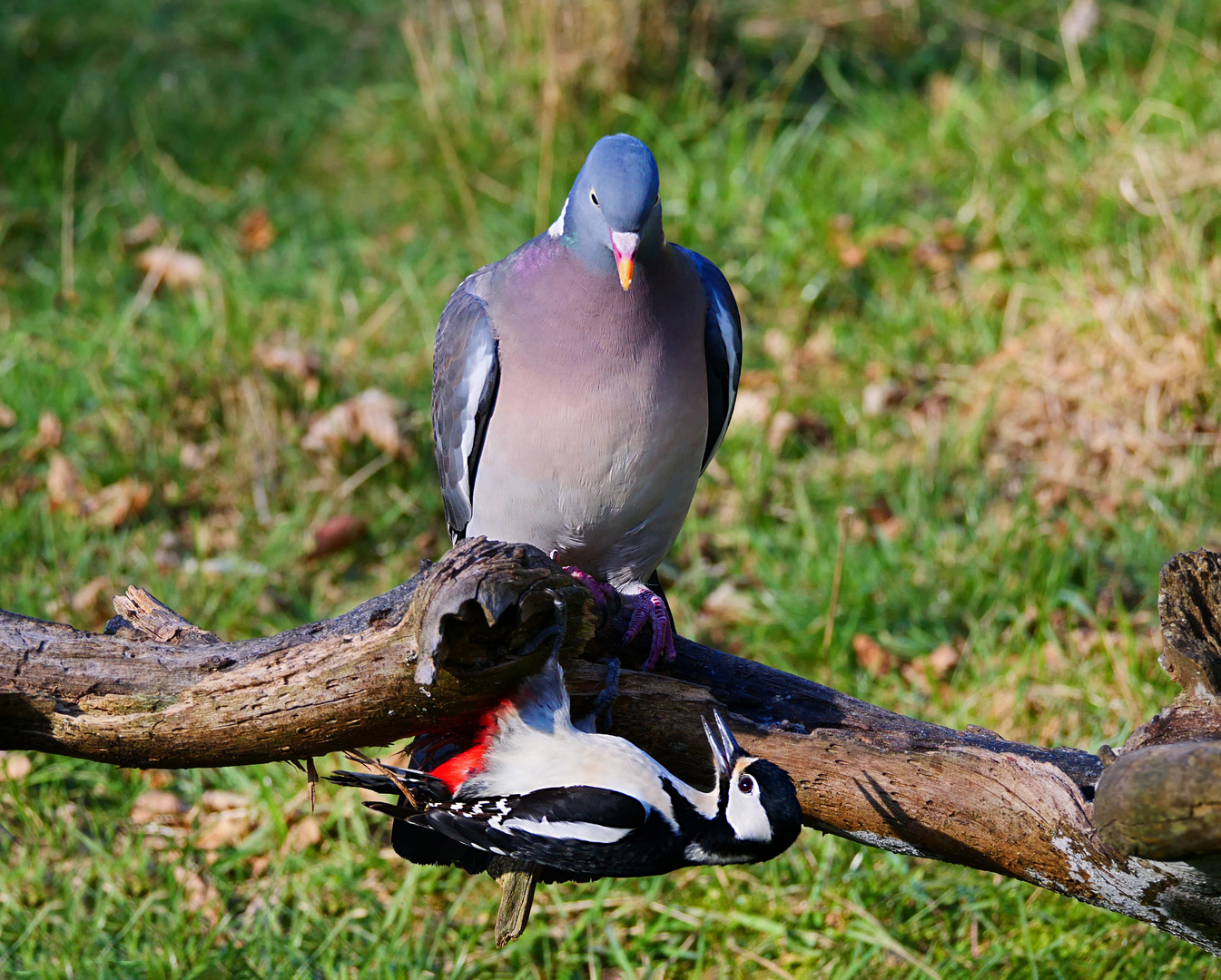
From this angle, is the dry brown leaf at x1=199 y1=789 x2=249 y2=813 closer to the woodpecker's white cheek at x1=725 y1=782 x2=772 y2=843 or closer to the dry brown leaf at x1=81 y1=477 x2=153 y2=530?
the dry brown leaf at x1=81 y1=477 x2=153 y2=530

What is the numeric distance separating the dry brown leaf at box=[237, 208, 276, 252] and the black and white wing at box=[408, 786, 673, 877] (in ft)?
13.6

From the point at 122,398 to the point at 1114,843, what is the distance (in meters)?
3.76

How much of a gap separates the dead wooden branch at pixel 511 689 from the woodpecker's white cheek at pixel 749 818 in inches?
10.4

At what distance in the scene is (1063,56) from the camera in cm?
590

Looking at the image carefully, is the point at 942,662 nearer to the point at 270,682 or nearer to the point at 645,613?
the point at 645,613

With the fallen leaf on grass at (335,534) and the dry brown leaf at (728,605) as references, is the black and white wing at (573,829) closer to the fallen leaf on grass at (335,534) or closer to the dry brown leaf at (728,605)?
the dry brown leaf at (728,605)

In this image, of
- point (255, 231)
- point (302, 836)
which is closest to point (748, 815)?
point (302, 836)

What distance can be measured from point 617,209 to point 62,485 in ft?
8.88

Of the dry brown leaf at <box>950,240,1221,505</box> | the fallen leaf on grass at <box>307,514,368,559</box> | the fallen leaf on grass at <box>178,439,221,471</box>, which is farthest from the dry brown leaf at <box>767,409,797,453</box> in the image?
the fallen leaf on grass at <box>178,439,221,471</box>

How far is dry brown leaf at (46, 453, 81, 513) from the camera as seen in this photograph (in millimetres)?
4188

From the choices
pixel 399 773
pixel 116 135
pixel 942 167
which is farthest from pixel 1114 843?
pixel 116 135

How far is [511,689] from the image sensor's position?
6.44ft

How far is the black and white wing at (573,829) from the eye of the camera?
5.96 feet

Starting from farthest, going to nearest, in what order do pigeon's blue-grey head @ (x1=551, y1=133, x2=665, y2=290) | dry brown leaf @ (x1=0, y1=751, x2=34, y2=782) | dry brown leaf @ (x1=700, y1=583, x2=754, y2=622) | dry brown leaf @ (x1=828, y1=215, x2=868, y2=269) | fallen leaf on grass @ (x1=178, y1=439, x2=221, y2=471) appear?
dry brown leaf @ (x1=828, y1=215, x2=868, y2=269), fallen leaf on grass @ (x1=178, y1=439, x2=221, y2=471), dry brown leaf @ (x1=700, y1=583, x2=754, y2=622), dry brown leaf @ (x1=0, y1=751, x2=34, y2=782), pigeon's blue-grey head @ (x1=551, y1=133, x2=665, y2=290)
